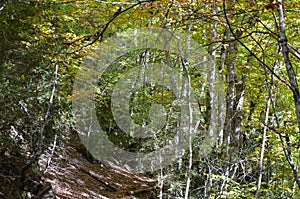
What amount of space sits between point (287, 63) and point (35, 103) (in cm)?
419

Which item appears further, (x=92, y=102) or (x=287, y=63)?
(x=92, y=102)

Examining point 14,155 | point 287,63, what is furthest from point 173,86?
point 287,63

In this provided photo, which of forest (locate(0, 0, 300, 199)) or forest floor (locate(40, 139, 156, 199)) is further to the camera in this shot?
forest floor (locate(40, 139, 156, 199))

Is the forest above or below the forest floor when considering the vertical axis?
above

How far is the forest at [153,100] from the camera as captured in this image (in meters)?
4.29

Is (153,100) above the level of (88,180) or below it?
above

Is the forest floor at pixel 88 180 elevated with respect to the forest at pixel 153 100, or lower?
lower

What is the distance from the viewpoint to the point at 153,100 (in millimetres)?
10703

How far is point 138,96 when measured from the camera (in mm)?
12859

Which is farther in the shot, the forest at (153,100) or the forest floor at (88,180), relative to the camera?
the forest floor at (88,180)

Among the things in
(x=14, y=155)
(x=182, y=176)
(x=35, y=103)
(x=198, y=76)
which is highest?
(x=198, y=76)

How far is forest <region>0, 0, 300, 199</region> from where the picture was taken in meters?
4.29

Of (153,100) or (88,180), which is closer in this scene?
(88,180)

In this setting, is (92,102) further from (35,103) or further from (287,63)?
(287,63)
